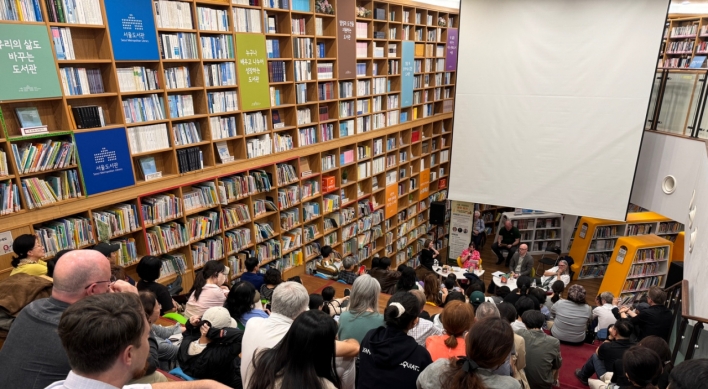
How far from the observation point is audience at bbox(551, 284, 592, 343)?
502 centimetres

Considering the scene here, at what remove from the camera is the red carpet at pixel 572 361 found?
4.36m

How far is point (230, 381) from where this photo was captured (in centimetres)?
265

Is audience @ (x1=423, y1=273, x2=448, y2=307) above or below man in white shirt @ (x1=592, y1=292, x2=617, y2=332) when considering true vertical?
above

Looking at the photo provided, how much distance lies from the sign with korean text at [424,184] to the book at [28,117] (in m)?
7.46

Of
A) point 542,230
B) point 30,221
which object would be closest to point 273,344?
point 30,221

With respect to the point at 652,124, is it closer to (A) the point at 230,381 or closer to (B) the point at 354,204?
(B) the point at 354,204

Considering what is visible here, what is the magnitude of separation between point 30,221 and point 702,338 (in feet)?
18.2

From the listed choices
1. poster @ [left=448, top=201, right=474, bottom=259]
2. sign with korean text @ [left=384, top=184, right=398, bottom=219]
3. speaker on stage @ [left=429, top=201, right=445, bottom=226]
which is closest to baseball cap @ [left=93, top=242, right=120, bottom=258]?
sign with korean text @ [left=384, top=184, right=398, bottom=219]

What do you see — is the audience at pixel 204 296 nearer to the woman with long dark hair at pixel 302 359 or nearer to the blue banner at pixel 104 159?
the blue banner at pixel 104 159

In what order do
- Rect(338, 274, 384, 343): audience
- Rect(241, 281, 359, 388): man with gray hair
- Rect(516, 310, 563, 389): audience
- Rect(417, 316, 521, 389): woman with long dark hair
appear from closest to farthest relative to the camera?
Rect(417, 316, 521, 389): woman with long dark hair, Rect(241, 281, 359, 388): man with gray hair, Rect(338, 274, 384, 343): audience, Rect(516, 310, 563, 389): audience

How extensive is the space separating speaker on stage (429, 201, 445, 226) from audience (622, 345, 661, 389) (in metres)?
7.32

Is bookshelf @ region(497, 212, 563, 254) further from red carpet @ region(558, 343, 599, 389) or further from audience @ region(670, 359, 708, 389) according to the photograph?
audience @ region(670, 359, 708, 389)

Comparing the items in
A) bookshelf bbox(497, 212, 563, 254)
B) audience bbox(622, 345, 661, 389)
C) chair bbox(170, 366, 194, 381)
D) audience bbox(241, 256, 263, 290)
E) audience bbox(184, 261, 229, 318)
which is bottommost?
bookshelf bbox(497, 212, 563, 254)

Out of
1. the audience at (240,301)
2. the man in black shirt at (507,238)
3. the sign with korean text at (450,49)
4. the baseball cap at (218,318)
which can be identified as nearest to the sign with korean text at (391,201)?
the man in black shirt at (507,238)
